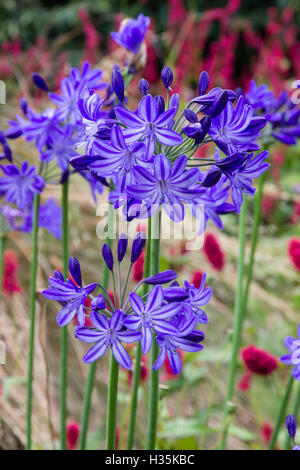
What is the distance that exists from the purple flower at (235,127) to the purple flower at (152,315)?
28cm

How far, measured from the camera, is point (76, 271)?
933 millimetres

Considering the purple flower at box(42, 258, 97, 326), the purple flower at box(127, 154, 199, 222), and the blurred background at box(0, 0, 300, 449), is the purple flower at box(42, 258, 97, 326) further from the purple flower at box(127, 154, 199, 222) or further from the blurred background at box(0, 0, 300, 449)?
the blurred background at box(0, 0, 300, 449)

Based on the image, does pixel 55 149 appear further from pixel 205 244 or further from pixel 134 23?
pixel 205 244

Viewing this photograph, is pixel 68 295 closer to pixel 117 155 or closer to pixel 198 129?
pixel 117 155

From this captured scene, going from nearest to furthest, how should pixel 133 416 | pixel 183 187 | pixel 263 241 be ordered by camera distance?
1. pixel 183 187
2. pixel 133 416
3. pixel 263 241

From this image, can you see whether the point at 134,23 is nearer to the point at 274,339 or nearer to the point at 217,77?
the point at 274,339

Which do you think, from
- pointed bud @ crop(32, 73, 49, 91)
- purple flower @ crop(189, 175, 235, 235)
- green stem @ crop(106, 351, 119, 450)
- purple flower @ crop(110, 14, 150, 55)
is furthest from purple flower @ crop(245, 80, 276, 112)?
green stem @ crop(106, 351, 119, 450)

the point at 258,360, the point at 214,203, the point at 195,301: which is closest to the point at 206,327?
the point at 258,360

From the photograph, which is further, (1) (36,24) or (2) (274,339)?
(1) (36,24)

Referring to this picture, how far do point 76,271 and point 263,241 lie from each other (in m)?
2.95

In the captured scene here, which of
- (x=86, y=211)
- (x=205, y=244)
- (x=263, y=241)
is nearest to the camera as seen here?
(x=205, y=244)

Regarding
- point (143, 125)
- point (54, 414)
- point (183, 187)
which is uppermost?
point (143, 125)

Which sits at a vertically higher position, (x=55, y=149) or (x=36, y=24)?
(x=36, y=24)

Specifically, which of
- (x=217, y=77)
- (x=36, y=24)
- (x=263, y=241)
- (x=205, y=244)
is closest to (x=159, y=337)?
(x=205, y=244)
